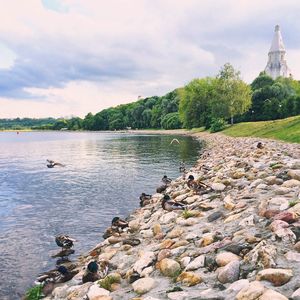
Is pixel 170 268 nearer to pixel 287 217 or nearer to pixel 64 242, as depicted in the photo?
pixel 287 217

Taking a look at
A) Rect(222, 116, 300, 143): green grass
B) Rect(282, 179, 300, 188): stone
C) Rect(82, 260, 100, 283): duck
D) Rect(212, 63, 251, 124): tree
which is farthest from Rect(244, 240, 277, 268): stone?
Rect(212, 63, 251, 124): tree

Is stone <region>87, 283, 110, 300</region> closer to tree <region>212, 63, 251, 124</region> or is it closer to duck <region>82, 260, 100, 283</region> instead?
duck <region>82, 260, 100, 283</region>

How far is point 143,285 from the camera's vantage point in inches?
282

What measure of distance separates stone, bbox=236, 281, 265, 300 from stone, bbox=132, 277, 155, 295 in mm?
2047

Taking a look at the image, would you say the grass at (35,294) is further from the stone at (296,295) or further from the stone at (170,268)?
the stone at (296,295)

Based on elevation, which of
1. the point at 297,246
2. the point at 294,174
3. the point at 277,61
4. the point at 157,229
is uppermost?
the point at 277,61

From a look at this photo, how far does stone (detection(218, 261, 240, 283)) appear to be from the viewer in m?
6.39

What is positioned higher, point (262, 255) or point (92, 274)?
point (262, 255)

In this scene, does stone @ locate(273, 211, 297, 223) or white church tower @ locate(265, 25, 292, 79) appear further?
white church tower @ locate(265, 25, 292, 79)

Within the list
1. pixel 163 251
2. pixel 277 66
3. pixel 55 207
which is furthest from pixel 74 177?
pixel 277 66

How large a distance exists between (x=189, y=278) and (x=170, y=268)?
807 mm

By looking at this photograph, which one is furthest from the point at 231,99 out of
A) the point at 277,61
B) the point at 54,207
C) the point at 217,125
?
the point at 277,61

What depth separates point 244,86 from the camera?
88.9m

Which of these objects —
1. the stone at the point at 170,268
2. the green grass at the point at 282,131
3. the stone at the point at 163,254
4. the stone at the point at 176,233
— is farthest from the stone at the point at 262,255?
the green grass at the point at 282,131
